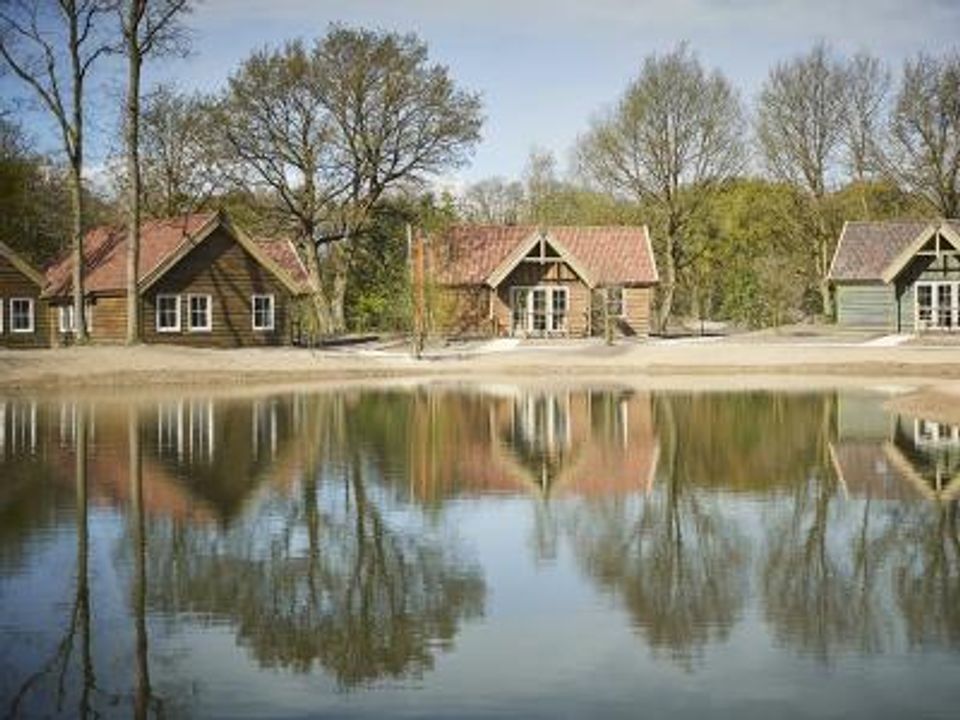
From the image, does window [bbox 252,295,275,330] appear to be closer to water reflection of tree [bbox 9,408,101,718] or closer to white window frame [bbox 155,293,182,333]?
white window frame [bbox 155,293,182,333]

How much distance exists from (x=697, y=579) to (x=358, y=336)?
157ft

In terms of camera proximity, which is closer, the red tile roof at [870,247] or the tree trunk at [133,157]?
the tree trunk at [133,157]

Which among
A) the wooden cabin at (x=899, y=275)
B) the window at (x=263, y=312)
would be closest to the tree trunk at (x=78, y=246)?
the window at (x=263, y=312)

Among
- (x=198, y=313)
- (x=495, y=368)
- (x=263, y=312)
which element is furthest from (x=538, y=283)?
(x=495, y=368)

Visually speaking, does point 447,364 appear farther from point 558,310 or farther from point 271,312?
point 558,310

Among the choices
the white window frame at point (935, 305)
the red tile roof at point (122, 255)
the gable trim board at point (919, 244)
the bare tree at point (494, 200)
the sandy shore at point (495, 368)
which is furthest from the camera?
the bare tree at point (494, 200)

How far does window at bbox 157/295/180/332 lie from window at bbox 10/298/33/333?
7.15 metres

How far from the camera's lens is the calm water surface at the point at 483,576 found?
310 inches

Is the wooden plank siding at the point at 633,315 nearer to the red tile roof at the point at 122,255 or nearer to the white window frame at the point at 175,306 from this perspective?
the red tile roof at the point at 122,255

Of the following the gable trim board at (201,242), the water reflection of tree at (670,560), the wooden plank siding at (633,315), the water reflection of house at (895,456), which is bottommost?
the water reflection of tree at (670,560)

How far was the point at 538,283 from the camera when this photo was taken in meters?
54.0

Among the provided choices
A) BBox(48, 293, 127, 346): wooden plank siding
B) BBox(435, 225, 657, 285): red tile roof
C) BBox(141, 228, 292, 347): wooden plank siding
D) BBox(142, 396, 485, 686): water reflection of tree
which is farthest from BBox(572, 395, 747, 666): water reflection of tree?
BBox(435, 225, 657, 285): red tile roof

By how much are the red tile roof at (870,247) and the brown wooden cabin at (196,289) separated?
865 inches

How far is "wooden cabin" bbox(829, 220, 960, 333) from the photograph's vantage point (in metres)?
50.4
